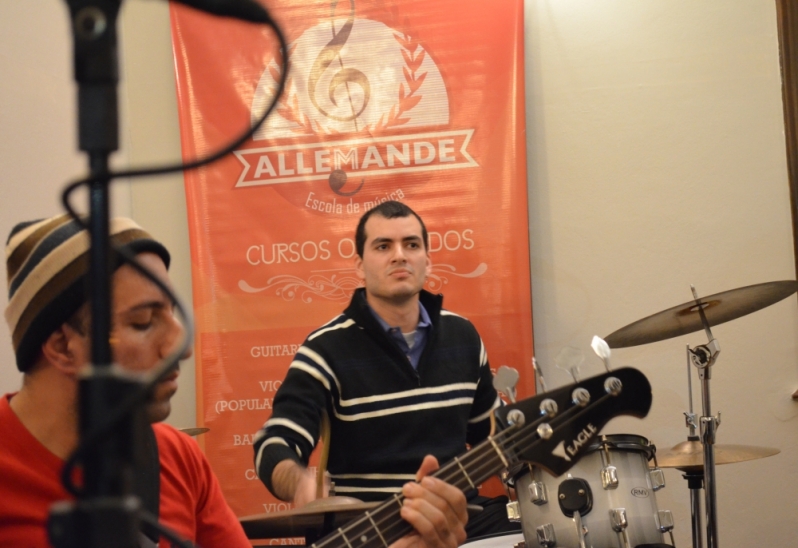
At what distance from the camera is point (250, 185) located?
10.3 feet

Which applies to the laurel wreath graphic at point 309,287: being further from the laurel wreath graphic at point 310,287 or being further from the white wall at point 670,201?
the white wall at point 670,201

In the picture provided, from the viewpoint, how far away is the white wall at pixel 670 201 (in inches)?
114

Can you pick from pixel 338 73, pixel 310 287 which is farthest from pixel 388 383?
pixel 338 73

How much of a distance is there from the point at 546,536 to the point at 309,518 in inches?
22.6

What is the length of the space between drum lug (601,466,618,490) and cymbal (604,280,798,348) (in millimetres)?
463

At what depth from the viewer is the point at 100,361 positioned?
0.46m

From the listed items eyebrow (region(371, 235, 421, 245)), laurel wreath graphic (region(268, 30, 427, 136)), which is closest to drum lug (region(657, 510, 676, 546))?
eyebrow (region(371, 235, 421, 245))

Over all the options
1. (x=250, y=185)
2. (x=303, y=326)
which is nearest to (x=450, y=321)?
(x=303, y=326)

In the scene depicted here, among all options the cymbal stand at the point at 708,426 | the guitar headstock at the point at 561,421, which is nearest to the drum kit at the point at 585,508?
the cymbal stand at the point at 708,426

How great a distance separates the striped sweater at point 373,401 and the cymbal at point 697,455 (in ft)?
2.07

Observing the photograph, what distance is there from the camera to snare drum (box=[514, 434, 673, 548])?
190 centimetres

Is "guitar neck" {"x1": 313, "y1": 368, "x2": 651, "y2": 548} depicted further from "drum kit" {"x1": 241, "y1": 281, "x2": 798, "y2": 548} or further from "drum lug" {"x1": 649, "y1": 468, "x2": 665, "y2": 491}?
"drum lug" {"x1": 649, "y1": 468, "x2": 665, "y2": 491}

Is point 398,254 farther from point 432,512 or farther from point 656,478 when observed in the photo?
point 432,512

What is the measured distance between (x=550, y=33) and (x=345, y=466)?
1791 millimetres
